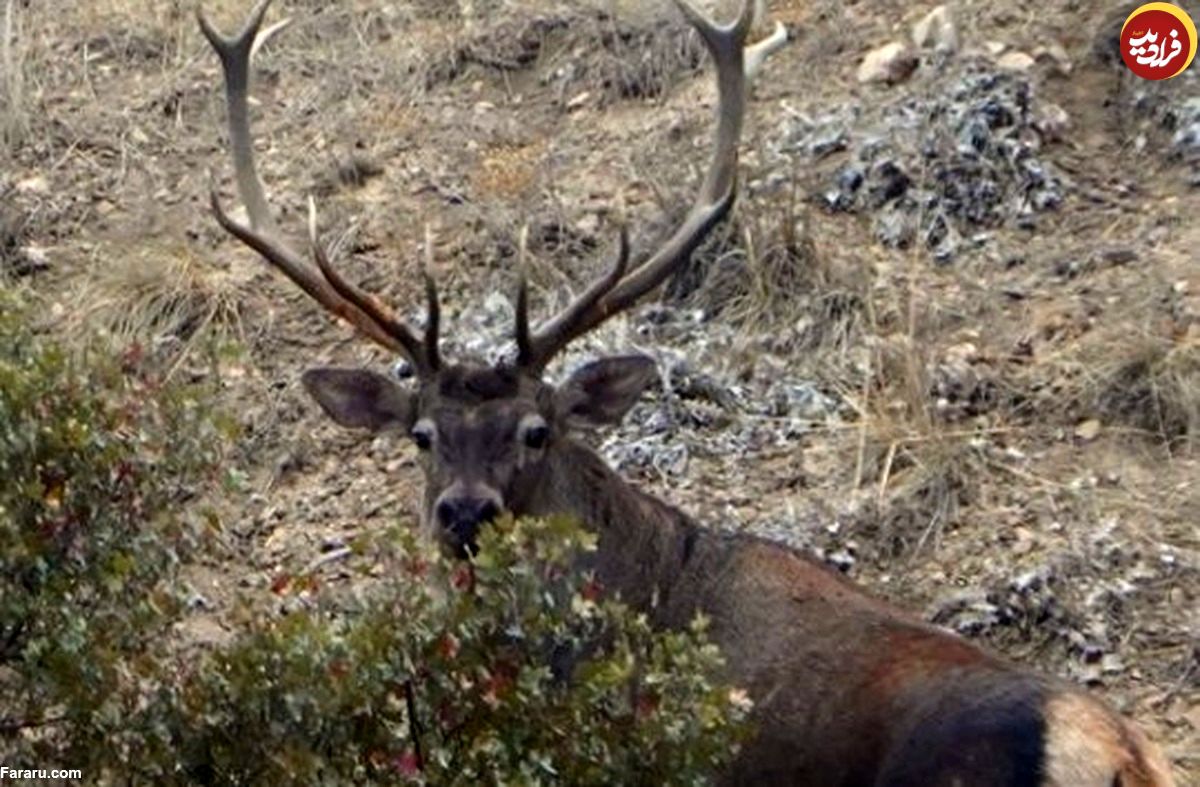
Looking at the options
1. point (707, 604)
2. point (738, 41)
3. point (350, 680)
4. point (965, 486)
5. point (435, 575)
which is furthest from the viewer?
point (965, 486)

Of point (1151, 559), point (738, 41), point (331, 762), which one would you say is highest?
point (738, 41)

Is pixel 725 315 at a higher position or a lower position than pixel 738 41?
lower

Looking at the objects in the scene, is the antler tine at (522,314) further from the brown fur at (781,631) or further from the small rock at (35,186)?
the small rock at (35,186)

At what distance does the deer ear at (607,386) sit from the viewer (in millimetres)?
8742

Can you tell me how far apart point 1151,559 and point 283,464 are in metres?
3.01

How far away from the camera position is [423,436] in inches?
329

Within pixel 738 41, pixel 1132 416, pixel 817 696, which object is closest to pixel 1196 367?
pixel 1132 416

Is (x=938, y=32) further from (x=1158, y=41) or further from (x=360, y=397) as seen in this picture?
(x=360, y=397)

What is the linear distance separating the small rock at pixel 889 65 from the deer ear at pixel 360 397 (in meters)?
3.53

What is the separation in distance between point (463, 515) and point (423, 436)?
0.39m

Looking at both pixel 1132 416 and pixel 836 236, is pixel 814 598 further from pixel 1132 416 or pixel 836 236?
pixel 836 236

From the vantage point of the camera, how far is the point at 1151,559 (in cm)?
927

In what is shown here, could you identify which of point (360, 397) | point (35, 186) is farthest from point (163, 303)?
point (360, 397)

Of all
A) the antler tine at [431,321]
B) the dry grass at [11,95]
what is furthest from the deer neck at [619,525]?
the dry grass at [11,95]
